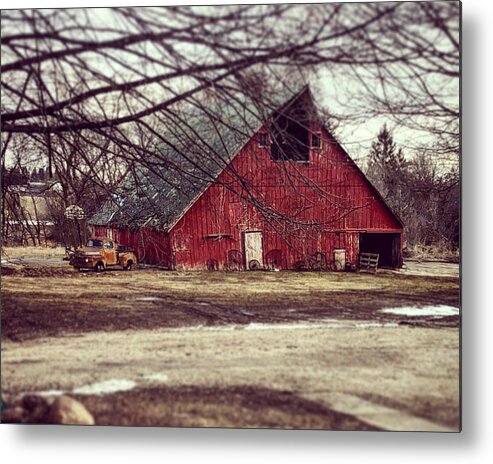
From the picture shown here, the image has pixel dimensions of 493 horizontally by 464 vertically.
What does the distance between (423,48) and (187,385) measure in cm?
247

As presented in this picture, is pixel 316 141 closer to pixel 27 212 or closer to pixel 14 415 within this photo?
pixel 27 212

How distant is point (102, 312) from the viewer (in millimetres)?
4535

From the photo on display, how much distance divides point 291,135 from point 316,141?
6.2 inches

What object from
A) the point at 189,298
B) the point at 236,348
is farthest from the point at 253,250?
the point at 236,348

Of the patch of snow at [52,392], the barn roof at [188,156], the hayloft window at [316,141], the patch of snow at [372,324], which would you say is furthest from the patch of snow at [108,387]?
the hayloft window at [316,141]

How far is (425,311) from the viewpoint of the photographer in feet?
14.5

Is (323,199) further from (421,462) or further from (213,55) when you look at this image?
(421,462)

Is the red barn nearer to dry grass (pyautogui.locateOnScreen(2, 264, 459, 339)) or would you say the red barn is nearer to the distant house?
dry grass (pyautogui.locateOnScreen(2, 264, 459, 339))

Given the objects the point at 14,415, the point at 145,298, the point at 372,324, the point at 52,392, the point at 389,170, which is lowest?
the point at 14,415

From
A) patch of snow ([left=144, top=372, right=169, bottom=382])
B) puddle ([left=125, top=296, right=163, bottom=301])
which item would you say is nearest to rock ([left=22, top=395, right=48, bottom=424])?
patch of snow ([left=144, top=372, right=169, bottom=382])

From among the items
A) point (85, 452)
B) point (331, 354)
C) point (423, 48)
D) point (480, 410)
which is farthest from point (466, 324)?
point (85, 452)

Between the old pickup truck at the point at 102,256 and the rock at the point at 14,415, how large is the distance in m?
0.96

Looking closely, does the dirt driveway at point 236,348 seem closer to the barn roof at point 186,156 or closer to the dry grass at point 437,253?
the dry grass at point 437,253

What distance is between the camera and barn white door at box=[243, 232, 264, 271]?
14.9ft
